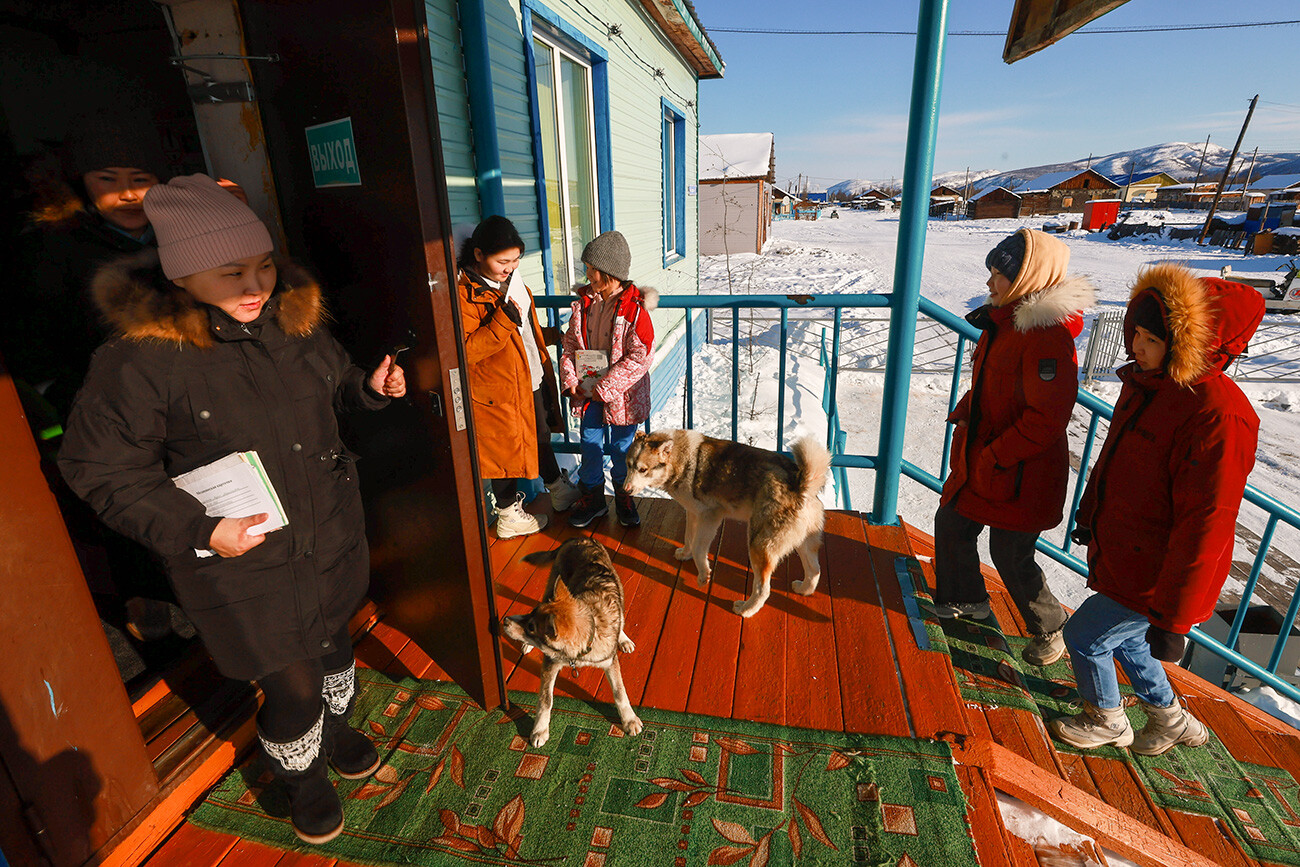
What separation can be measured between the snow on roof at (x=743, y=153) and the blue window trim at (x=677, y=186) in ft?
55.7

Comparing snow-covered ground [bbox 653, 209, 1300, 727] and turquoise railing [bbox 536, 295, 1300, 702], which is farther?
snow-covered ground [bbox 653, 209, 1300, 727]

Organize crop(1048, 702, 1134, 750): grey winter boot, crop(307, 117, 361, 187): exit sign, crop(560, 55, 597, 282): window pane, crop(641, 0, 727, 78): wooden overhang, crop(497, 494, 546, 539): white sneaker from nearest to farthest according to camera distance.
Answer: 1. crop(307, 117, 361, 187): exit sign
2. crop(1048, 702, 1134, 750): grey winter boot
3. crop(497, 494, 546, 539): white sneaker
4. crop(560, 55, 597, 282): window pane
5. crop(641, 0, 727, 78): wooden overhang

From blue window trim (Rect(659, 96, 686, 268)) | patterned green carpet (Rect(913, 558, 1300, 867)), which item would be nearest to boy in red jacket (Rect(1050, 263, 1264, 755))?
patterned green carpet (Rect(913, 558, 1300, 867))

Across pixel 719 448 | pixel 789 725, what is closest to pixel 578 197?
pixel 719 448

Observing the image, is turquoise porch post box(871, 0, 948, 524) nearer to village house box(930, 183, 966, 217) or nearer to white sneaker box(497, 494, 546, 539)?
white sneaker box(497, 494, 546, 539)

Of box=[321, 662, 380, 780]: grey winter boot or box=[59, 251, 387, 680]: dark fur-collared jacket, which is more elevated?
box=[59, 251, 387, 680]: dark fur-collared jacket

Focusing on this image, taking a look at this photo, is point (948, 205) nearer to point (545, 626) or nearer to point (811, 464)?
point (811, 464)

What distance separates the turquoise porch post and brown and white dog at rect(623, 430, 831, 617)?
78cm

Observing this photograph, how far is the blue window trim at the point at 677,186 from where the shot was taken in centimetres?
1128

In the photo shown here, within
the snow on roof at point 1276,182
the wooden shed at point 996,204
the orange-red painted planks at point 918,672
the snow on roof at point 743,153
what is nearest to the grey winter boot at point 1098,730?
the orange-red painted planks at point 918,672

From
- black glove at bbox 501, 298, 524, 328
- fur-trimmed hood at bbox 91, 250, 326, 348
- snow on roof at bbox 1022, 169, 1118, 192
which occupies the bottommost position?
black glove at bbox 501, 298, 524, 328

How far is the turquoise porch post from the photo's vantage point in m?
2.98

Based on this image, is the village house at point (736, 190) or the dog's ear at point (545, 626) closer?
the dog's ear at point (545, 626)

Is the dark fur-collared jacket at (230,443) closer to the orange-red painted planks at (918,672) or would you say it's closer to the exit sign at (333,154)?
the exit sign at (333,154)
